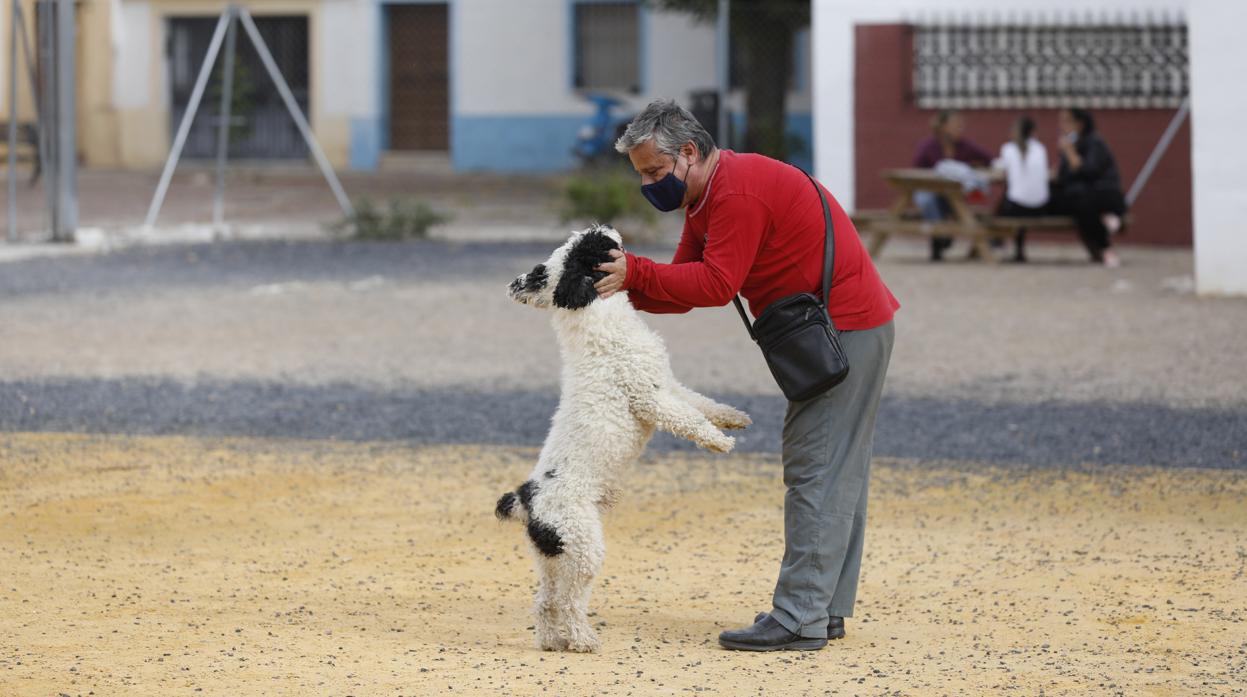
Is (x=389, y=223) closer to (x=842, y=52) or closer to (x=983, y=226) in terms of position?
(x=842, y=52)

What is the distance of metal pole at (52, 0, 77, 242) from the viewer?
1800 centimetres

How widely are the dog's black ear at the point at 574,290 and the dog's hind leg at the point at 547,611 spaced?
74cm

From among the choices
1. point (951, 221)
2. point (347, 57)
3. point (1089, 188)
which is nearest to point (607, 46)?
point (347, 57)

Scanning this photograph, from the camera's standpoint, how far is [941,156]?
17781 millimetres

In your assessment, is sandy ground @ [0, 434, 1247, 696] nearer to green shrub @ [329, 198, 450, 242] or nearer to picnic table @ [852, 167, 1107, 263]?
picnic table @ [852, 167, 1107, 263]

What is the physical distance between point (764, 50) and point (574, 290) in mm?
22885

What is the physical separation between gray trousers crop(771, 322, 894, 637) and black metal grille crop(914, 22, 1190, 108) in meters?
14.7

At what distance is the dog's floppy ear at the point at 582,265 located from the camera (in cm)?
493

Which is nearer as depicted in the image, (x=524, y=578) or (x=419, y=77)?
(x=524, y=578)

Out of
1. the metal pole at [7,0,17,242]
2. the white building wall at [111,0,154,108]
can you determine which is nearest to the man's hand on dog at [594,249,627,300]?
the metal pole at [7,0,17,242]

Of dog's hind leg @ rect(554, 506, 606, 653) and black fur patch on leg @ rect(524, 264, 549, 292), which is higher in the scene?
black fur patch on leg @ rect(524, 264, 549, 292)

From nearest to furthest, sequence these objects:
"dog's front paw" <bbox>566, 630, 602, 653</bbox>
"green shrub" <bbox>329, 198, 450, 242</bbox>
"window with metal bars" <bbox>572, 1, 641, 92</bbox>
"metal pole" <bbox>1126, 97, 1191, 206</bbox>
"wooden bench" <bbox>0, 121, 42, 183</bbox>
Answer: "dog's front paw" <bbox>566, 630, 602, 653</bbox> → "metal pole" <bbox>1126, 97, 1191, 206</bbox> → "green shrub" <bbox>329, 198, 450, 242</bbox> → "wooden bench" <bbox>0, 121, 42, 183</bbox> → "window with metal bars" <bbox>572, 1, 641, 92</bbox>

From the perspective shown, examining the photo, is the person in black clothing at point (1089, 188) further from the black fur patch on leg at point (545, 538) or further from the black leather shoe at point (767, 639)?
the black fur patch on leg at point (545, 538)

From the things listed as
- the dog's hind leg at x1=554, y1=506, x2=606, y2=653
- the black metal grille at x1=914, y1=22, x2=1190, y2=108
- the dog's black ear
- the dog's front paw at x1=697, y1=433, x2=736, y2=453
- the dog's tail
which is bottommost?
the dog's hind leg at x1=554, y1=506, x2=606, y2=653
